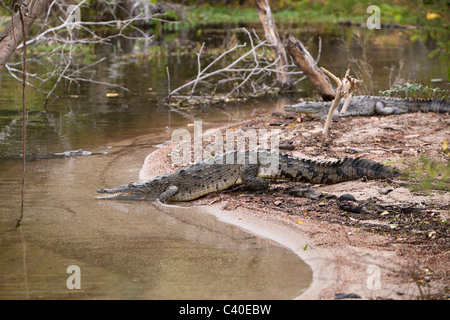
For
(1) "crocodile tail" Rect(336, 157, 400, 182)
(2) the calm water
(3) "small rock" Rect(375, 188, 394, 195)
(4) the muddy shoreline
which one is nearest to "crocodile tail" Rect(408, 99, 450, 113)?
(4) the muddy shoreline

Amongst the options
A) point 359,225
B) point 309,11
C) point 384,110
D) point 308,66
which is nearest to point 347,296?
point 359,225

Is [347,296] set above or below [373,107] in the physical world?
below

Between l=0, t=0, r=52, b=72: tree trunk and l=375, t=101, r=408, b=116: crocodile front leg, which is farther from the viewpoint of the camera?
l=375, t=101, r=408, b=116: crocodile front leg

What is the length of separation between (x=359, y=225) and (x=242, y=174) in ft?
5.37

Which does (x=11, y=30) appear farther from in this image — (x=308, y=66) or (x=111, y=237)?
(x=308, y=66)

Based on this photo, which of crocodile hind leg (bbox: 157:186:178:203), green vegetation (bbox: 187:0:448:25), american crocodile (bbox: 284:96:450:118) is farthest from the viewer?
american crocodile (bbox: 284:96:450:118)

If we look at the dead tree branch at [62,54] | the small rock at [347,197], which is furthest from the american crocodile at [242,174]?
the dead tree branch at [62,54]

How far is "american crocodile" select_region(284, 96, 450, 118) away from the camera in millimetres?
10820

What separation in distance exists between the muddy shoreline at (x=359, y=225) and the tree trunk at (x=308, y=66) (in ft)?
11.8

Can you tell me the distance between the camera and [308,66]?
11.6 metres

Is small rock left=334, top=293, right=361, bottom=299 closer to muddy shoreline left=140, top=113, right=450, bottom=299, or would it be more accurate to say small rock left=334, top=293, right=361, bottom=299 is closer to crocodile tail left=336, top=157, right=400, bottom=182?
muddy shoreline left=140, top=113, right=450, bottom=299

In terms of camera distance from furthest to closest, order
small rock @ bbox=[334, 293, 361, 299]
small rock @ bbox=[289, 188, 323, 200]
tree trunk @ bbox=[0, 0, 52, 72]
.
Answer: small rock @ bbox=[289, 188, 323, 200] → tree trunk @ bbox=[0, 0, 52, 72] → small rock @ bbox=[334, 293, 361, 299]

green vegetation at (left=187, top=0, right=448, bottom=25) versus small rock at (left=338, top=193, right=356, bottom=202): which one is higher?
green vegetation at (left=187, top=0, right=448, bottom=25)

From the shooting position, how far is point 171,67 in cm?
1852
